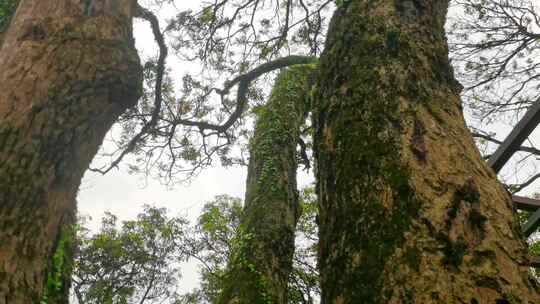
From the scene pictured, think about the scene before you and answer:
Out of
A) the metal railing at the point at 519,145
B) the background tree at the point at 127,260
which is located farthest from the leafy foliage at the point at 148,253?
the metal railing at the point at 519,145

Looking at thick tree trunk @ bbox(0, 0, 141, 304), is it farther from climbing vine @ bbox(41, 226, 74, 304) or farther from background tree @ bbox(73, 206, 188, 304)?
background tree @ bbox(73, 206, 188, 304)

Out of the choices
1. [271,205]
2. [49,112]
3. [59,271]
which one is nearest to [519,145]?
[271,205]

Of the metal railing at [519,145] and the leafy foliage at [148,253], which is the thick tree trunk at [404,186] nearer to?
the metal railing at [519,145]

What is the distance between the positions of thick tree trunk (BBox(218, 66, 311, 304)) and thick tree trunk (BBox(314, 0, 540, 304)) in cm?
269

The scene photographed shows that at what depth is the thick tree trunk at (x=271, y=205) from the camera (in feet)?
12.9

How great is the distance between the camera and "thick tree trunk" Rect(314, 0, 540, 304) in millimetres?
910

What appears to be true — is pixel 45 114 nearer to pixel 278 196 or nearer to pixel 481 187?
pixel 481 187

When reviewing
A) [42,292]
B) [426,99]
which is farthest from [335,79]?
[42,292]

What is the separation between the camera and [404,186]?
42.9 inches

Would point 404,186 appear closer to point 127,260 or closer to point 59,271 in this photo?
point 59,271

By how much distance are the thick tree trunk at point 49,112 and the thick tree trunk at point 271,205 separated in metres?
1.74

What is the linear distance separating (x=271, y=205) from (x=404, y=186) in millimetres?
3706

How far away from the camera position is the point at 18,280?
215cm

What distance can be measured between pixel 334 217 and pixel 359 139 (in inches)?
9.9
